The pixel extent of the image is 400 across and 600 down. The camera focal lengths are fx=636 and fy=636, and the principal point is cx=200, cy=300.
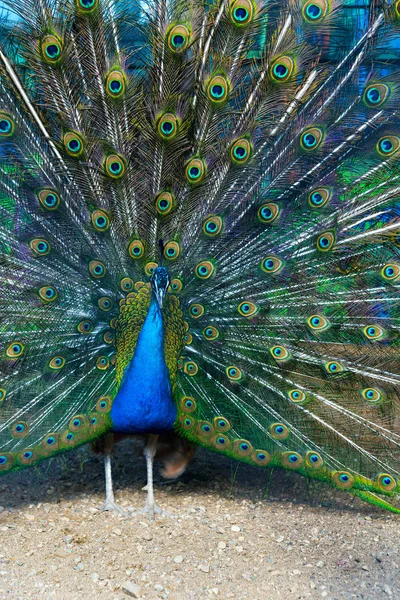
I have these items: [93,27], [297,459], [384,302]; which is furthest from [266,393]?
[93,27]

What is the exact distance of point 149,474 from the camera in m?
3.76

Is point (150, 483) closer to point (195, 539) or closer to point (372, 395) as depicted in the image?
point (195, 539)

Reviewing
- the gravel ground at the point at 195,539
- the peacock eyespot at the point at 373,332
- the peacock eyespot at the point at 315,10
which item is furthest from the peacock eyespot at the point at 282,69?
the gravel ground at the point at 195,539

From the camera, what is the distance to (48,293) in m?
3.42

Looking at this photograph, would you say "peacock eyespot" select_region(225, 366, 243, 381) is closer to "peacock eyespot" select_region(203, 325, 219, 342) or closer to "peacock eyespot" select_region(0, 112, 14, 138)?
"peacock eyespot" select_region(203, 325, 219, 342)

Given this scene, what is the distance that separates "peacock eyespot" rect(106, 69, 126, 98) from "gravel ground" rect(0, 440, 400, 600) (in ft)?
7.60

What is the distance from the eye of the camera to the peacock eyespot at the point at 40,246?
3377 mm

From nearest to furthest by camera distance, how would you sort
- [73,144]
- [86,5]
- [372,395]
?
1. [86,5]
2. [73,144]
3. [372,395]

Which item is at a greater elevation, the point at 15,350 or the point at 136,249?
the point at 136,249

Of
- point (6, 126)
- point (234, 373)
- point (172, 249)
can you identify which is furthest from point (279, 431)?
point (6, 126)

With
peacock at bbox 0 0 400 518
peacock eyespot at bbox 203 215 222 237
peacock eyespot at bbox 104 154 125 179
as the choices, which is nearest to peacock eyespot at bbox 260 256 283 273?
peacock at bbox 0 0 400 518

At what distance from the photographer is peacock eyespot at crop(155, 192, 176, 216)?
134 inches

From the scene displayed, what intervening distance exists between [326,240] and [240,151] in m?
0.69

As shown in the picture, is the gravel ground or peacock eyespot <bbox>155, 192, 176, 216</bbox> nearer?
the gravel ground
